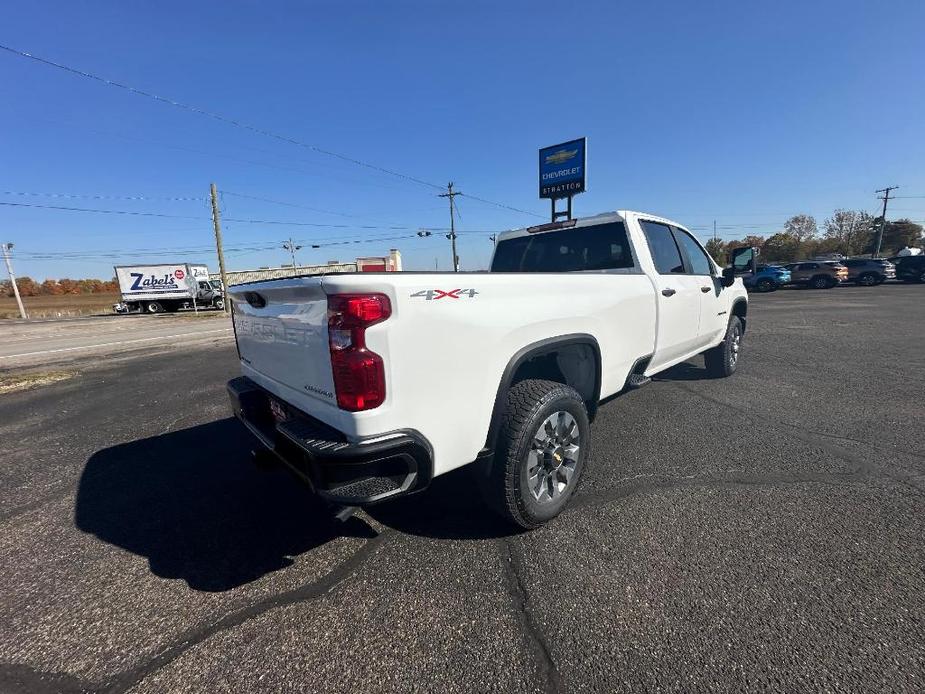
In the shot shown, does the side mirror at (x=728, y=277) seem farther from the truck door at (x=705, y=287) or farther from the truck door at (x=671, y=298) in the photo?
the truck door at (x=671, y=298)

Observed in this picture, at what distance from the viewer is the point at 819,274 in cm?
2567

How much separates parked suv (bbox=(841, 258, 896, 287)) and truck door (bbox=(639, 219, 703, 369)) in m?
31.7

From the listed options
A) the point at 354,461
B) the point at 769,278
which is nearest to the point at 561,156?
the point at 769,278

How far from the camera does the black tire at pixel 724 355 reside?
545 centimetres

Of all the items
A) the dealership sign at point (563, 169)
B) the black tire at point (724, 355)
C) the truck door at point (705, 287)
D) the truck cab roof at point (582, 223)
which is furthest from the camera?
the dealership sign at point (563, 169)

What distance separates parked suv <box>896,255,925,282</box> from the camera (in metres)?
25.6

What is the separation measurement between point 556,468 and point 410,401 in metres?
1.23

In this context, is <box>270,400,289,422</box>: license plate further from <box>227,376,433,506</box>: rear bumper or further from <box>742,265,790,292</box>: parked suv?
<box>742,265,790,292</box>: parked suv

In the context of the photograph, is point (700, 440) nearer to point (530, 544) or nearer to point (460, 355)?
point (530, 544)

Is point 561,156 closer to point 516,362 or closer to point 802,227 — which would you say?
point 516,362

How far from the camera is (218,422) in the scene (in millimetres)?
4652

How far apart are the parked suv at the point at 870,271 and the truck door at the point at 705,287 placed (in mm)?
30690

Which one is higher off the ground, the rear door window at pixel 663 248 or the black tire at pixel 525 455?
the rear door window at pixel 663 248

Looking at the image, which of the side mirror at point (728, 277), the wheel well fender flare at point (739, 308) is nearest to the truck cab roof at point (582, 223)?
the side mirror at point (728, 277)
